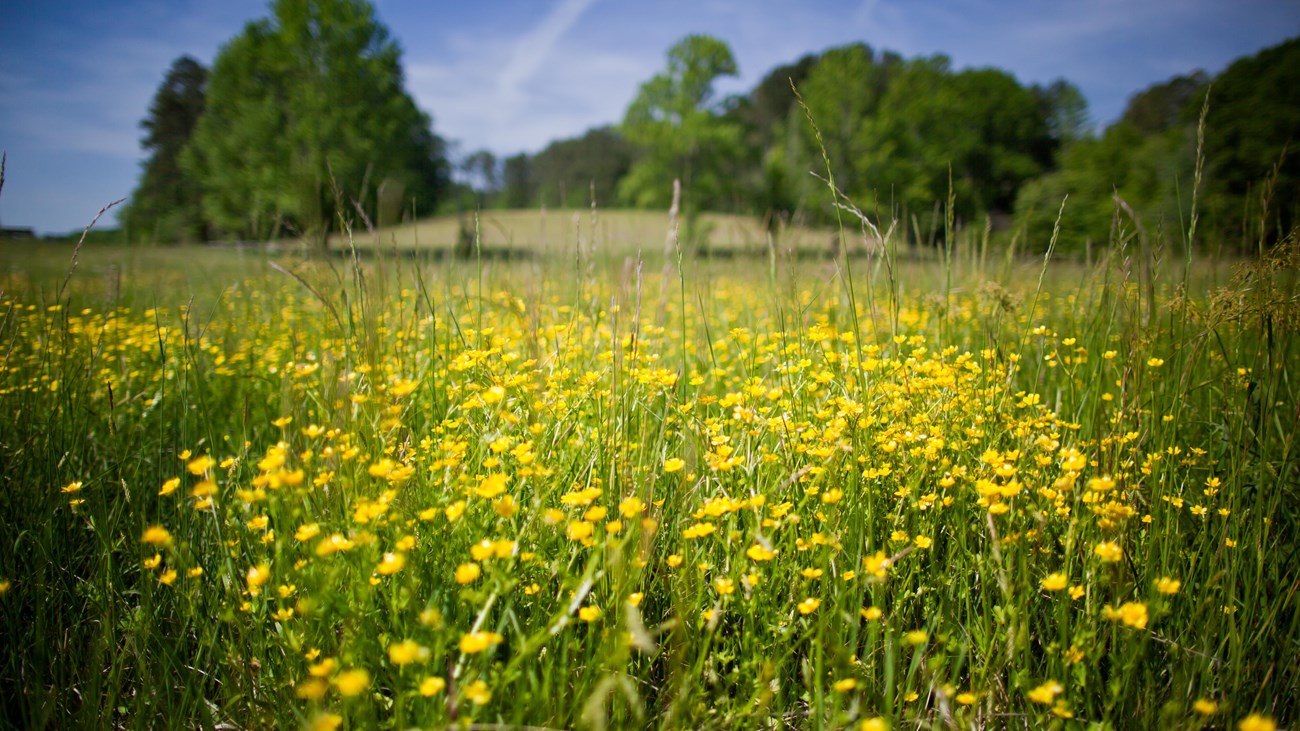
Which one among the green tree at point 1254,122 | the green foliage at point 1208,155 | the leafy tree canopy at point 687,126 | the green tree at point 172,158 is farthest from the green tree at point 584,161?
the green tree at point 1254,122

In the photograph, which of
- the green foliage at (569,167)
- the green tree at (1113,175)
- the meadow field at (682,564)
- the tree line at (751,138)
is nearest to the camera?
the meadow field at (682,564)

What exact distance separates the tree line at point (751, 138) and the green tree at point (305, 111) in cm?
7

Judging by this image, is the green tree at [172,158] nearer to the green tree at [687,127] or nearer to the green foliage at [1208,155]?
the green tree at [687,127]

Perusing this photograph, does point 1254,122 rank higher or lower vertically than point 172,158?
lower

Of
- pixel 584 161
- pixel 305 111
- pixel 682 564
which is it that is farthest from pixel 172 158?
pixel 682 564

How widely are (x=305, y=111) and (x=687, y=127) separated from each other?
14.5 meters

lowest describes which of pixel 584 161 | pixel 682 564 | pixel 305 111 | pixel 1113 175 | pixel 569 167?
pixel 682 564

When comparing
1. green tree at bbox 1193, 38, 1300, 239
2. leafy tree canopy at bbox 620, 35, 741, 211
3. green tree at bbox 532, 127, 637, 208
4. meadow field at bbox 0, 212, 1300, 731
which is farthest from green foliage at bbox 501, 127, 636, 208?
meadow field at bbox 0, 212, 1300, 731

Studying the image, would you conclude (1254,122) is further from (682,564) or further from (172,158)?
(172,158)

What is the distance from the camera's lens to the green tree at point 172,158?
25797 mm

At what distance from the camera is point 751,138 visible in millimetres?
29047

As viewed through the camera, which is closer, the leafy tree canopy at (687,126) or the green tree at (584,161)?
the leafy tree canopy at (687,126)

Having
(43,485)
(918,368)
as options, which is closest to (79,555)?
(43,485)

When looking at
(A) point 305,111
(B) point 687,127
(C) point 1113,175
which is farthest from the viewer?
(B) point 687,127
